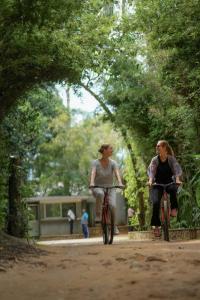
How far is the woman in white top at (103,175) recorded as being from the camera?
412 inches

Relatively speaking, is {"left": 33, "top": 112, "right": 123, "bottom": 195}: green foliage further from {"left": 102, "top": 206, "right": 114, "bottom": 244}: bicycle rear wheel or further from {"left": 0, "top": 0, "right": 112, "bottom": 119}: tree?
{"left": 102, "top": 206, "right": 114, "bottom": 244}: bicycle rear wheel

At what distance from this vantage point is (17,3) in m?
9.12

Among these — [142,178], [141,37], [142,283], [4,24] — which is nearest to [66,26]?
[4,24]

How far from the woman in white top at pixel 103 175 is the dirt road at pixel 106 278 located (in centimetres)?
326

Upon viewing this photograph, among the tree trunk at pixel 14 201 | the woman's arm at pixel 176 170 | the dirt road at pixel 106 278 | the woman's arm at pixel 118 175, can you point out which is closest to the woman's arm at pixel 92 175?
the woman's arm at pixel 118 175

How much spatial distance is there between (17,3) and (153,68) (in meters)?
11.8

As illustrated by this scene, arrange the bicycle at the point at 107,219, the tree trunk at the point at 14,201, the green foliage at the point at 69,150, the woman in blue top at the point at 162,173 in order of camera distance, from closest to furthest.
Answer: the woman in blue top at the point at 162,173 → the bicycle at the point at 107,219 → the tree trunk at the point at 14,201 → the green foliage at the point at 69,150

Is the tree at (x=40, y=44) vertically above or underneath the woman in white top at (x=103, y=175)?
above

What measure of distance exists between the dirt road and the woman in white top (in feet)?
10.7

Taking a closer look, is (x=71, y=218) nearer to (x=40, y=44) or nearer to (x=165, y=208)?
(x=40, y=44)

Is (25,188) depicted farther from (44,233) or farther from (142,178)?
(44,233)

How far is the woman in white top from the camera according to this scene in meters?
10.5

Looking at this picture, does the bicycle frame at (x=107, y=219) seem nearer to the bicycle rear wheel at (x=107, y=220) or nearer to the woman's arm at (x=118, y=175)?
the bicycle rear wheel at (x=107, y=220)

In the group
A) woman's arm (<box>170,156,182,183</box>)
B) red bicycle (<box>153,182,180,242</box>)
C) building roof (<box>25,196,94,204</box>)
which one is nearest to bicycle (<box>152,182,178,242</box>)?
red bicycle (<box>153,182,180,242</box>)
